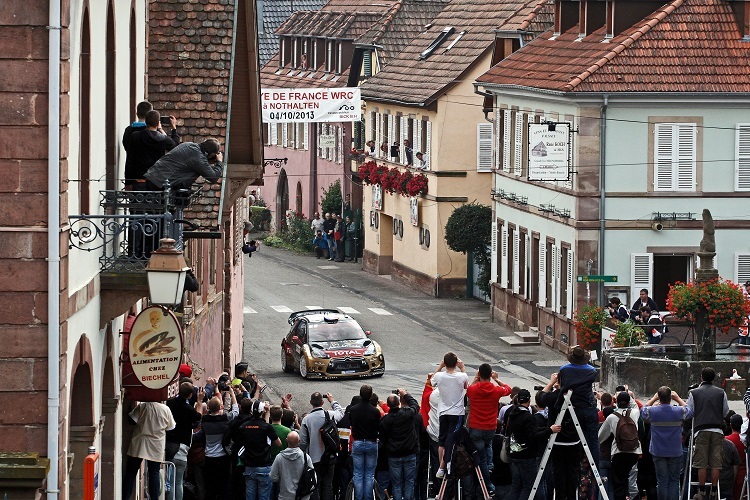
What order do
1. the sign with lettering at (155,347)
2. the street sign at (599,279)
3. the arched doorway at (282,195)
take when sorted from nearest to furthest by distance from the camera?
the sign with lettering at (155,347) < the street sign at (599,279) < the arched doorway at (282,195)

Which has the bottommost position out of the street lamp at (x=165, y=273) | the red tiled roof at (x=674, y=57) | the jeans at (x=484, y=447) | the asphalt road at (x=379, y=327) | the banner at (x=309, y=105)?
the asphalt road at (x=379, y=327)

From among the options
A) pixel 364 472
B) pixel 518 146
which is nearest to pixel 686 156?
pixel 518 146

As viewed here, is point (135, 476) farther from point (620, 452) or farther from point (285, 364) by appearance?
point (285, 364)

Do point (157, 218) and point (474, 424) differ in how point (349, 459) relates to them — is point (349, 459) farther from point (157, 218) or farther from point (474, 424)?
point (157, 218)

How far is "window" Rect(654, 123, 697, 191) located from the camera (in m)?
42.9

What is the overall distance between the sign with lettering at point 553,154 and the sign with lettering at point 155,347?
26.6 metres

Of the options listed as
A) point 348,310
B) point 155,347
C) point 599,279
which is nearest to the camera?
point 155,347

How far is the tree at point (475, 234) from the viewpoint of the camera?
178 feet

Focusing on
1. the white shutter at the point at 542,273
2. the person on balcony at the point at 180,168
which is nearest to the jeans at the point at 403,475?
the person on balcony at the point at 180,168

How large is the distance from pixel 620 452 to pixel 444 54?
39371 mm

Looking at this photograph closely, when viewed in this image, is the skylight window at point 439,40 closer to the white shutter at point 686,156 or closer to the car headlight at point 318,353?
the white shutter at point 686,156

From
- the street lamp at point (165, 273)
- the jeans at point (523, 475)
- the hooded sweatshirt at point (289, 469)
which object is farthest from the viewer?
the jeans at point (523, 475)

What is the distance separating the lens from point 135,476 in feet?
61.9

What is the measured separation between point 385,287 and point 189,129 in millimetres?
33746
